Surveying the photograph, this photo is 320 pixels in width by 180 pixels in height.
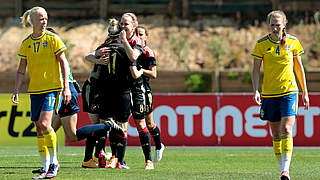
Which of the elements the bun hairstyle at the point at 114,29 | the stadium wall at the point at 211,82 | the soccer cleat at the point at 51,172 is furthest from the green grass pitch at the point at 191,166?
the stadium wall at the point at 211,82

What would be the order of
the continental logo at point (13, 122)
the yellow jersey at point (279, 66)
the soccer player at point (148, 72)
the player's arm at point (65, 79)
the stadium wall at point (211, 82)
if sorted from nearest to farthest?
the player's arm at point (65, 79) → the yellow jersey at point (279, 66) → the soccer player at point (148, 72) → the continental logo at point (13, 122) → the stadium wall at point (211, 82)

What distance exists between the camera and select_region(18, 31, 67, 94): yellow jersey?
26.5 feet

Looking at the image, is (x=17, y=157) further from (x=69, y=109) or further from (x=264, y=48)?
(x=264, y=48)

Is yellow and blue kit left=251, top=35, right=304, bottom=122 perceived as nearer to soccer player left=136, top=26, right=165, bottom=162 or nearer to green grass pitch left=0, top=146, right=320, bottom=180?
green grass pitch left=0, top=146, right=320, bottom=180

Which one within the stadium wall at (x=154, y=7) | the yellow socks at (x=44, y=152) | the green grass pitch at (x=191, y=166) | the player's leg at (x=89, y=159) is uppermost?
the stadium wall at (x=154, y=7)

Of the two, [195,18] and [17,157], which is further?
[195,18]

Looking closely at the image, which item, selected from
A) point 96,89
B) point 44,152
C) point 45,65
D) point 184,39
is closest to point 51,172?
point 44,152

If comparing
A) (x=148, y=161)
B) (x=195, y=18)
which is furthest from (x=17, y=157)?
(x=195, y=18)

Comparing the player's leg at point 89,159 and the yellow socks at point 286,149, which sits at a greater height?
the yellow socks at point 286,149

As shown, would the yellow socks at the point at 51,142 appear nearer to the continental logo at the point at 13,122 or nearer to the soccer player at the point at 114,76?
the soccer player at the point at 114,76

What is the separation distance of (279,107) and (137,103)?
2.09 metres

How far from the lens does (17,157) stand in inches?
479

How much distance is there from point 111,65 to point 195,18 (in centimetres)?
1828

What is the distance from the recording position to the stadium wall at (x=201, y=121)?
1611cm
